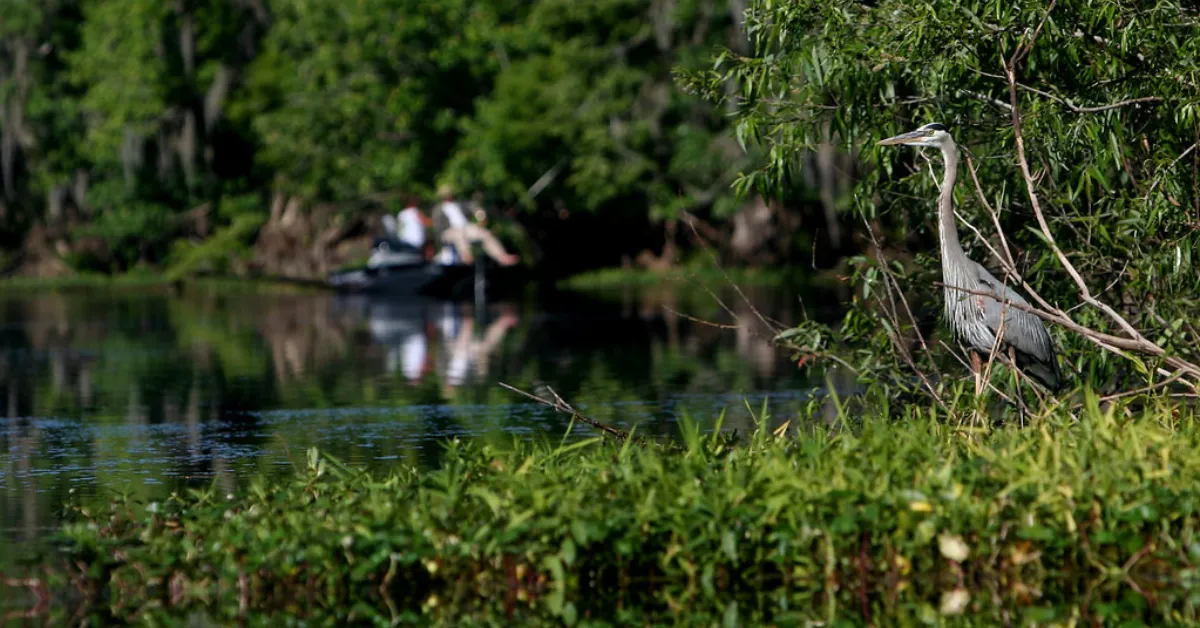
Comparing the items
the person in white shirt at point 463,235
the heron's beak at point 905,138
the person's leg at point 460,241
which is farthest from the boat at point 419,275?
the heron's beak at point 905,138

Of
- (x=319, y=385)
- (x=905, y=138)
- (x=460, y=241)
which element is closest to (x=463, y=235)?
(x=460, y=241)

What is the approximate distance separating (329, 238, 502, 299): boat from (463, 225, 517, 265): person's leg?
40.0 inches

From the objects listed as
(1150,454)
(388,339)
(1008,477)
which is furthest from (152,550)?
(388,339)

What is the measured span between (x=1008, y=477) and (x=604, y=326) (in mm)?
21764

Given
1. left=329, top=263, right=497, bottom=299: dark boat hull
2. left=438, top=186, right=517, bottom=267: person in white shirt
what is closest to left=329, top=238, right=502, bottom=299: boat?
left=329, top=263, right=497, bottom=299: dark boat hull

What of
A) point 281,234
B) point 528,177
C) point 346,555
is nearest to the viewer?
point 346,555

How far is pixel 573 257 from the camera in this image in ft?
180

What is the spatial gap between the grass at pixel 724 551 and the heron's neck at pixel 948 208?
246 centimetres

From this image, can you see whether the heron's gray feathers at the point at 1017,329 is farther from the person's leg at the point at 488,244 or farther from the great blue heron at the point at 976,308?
the person's leg at the point at 488,244

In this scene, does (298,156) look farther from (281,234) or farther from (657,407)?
(657,407)

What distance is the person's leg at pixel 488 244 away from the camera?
43.0 m

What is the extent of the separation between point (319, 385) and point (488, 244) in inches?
885

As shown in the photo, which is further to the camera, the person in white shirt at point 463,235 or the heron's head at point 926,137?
the person in white shirt at point 463,235

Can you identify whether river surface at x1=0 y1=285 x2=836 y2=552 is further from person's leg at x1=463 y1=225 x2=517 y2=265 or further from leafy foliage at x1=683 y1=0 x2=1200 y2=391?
person's leg at x1=463 y1=225 x2=517 y2=265
